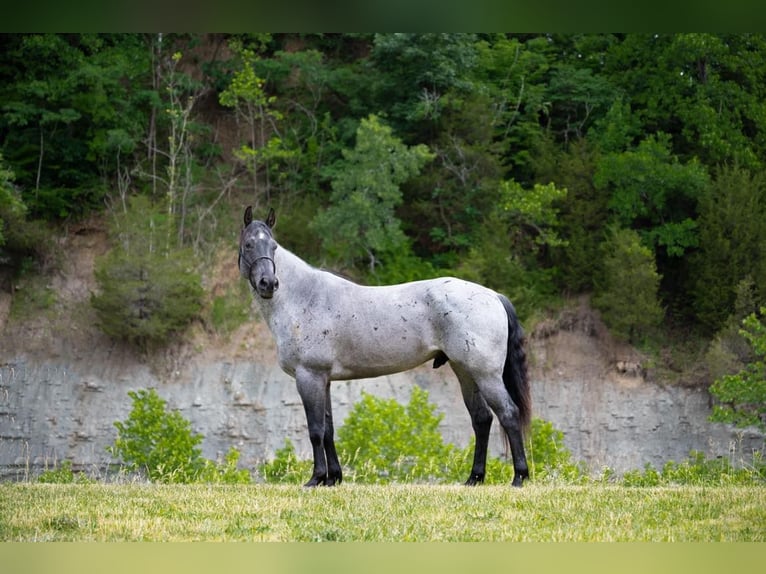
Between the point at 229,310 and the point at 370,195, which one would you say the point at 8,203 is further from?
the point at 370,195

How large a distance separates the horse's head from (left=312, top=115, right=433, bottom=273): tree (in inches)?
619

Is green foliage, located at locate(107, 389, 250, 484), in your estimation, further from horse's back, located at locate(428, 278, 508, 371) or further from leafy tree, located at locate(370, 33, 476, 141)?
leafy tree, located at locate(370, 33, 476, 141)

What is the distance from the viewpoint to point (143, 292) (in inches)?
925

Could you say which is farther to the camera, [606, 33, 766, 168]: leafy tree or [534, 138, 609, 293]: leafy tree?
[606, 33, 766, 168]: leafy tree

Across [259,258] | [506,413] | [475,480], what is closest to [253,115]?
[259,258]

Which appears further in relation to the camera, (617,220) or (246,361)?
(617,220)

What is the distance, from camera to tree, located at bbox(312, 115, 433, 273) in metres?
24.4

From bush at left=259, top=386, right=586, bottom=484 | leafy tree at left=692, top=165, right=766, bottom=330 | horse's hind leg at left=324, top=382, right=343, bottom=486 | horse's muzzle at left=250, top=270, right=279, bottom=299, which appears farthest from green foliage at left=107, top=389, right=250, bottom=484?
leafy tree at left=692, top=165, right=766, bottom=330

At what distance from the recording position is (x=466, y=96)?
27.2 metres

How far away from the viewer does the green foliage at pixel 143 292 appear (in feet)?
76.7
